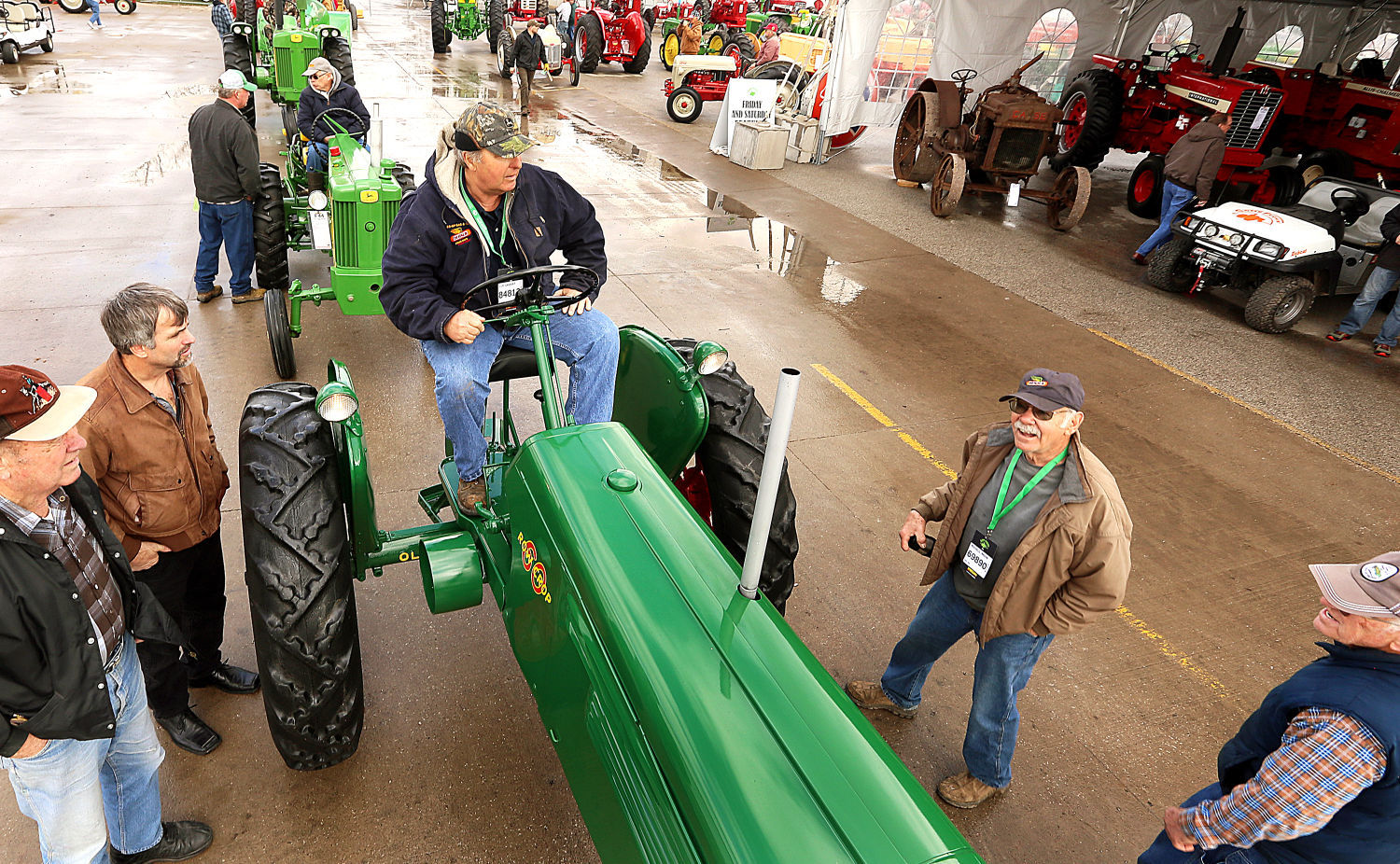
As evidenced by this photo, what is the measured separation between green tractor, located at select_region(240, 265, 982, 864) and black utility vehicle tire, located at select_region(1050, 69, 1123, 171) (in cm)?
1164

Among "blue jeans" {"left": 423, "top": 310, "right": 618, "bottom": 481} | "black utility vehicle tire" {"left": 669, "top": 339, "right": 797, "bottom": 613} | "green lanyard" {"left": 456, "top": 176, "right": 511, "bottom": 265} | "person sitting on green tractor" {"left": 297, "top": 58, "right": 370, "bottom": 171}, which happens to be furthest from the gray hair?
"person sitting on green tractor" {"left": 297, "top": 58, "right": 370, "bottom": 171}

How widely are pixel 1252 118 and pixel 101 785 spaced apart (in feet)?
43.4

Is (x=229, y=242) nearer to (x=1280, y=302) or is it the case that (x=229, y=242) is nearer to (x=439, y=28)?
(x=1280, y=302)

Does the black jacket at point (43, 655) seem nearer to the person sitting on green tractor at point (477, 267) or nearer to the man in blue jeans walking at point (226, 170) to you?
the person sitting on green tractor at point (477, 267)

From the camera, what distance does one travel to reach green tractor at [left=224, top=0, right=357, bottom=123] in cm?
939

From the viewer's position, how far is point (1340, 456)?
Result: 6.06m

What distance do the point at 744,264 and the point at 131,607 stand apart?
6797mm

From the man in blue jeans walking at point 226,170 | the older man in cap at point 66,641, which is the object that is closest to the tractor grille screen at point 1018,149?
the man in blue jeans walking at point 226,170

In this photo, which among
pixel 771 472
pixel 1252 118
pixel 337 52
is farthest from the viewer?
pixel 1252 118

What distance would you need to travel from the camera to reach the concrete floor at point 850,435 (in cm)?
297

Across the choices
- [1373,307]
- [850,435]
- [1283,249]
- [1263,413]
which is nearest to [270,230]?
[850,435]

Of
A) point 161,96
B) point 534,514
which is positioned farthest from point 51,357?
point 161,96

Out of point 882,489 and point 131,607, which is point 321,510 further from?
point 882,489

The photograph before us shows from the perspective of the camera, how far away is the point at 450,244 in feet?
10.1
